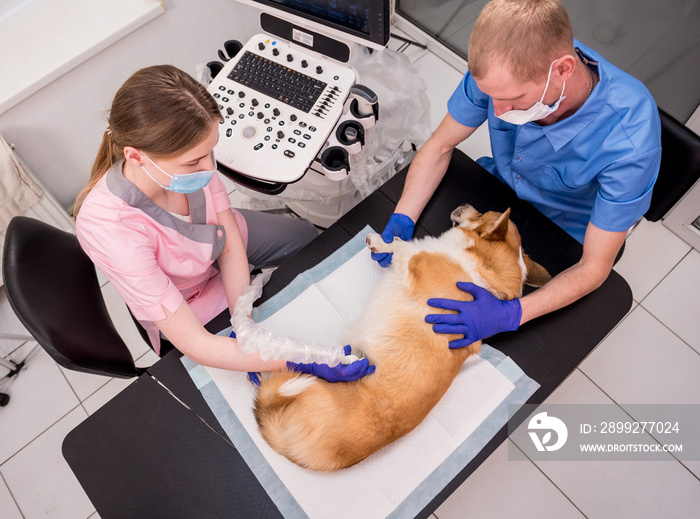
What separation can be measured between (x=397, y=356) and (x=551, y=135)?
83cm

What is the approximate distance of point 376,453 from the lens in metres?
1.30

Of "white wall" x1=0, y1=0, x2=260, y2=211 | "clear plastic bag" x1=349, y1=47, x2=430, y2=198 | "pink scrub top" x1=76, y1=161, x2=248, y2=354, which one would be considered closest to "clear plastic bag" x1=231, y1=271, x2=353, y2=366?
"pink scrub top" x1=76, y1=161, x2=248, y2=354

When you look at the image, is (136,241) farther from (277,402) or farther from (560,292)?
(560,292)

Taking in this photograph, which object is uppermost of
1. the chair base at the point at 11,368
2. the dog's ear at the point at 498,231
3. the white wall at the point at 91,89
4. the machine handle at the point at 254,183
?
the dog's ear at the point at 498,231

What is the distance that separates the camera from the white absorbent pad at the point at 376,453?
1.24 metres

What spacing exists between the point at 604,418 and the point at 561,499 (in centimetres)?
45

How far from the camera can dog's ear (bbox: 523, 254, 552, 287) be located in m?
1.49

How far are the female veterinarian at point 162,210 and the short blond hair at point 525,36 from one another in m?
0.76

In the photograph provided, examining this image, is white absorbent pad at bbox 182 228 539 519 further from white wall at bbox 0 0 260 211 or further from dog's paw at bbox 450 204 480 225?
white wall at bbox 0 0 260 211

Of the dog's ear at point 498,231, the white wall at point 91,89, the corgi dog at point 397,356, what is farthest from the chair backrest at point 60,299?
the dog's ear at point 498,231

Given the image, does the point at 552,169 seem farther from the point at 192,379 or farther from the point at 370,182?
the point at 192,379

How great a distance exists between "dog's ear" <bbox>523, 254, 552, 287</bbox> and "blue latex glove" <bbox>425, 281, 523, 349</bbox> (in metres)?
0.15

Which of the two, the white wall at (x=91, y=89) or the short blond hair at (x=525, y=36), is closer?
the short blond hair at (x=525, y=36)

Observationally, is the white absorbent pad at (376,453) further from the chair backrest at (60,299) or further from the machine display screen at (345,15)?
the machine display screen at (345,15)
